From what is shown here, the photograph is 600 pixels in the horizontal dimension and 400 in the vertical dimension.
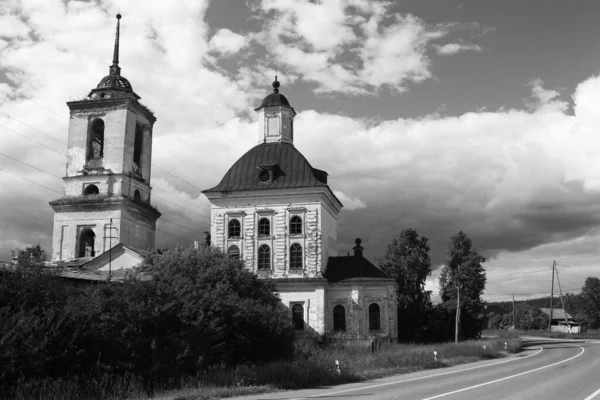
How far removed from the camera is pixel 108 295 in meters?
19.5

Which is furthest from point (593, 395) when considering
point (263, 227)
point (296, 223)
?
point (263, 227)

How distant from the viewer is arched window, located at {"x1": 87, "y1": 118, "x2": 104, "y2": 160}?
142 ft

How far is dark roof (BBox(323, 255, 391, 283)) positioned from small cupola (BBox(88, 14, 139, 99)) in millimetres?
19602

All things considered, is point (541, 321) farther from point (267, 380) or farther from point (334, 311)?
point (267, 380)

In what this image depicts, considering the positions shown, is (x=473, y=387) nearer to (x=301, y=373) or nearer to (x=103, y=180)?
(x=301, y=373)

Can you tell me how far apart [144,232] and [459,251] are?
2854cm

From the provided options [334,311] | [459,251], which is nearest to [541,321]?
[459,251]

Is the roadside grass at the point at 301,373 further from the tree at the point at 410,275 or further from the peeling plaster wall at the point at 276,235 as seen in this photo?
the tree at the point at 410,275

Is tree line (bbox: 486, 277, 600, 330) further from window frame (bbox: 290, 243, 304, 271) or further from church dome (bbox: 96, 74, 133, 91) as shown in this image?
church dome (bbox: 96, 74, 133, 91)

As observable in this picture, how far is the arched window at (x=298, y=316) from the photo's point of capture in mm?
37406

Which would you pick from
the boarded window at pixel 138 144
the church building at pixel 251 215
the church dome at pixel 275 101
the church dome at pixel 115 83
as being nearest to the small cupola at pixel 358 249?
the church building at pixel 251 215

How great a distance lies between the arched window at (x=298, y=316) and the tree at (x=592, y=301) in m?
63.0

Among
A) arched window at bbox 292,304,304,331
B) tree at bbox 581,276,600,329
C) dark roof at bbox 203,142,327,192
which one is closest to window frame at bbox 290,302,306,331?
arched window at bbox 292,304,304,331

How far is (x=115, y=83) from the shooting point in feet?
146
